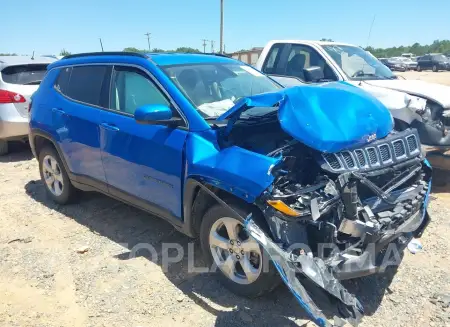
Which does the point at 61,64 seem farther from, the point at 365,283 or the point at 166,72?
the point at 365,283

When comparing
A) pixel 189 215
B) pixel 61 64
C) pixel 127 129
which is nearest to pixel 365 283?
pixel 189 215

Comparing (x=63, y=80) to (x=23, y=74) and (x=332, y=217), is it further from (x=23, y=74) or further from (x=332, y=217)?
(x=332, y=217)

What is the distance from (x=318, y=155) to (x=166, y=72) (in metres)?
1.66

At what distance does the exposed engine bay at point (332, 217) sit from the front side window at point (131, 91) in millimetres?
1039

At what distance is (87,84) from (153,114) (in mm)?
1570

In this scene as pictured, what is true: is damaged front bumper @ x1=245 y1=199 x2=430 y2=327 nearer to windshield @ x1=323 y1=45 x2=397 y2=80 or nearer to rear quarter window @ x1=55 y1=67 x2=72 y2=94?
rear quarter window @ x1=55 y1=67 x2=72 y2=94

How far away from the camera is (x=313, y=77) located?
608cm

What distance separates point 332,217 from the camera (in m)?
2.70

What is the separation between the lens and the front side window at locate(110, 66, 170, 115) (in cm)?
371

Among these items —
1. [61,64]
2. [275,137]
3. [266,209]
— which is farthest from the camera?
[61,64]

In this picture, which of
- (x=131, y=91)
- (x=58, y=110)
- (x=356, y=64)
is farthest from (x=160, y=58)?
(x=356, y=64)

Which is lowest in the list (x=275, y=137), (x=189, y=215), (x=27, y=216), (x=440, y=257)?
(x=27, y=216)

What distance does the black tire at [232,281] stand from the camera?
2.89 meters

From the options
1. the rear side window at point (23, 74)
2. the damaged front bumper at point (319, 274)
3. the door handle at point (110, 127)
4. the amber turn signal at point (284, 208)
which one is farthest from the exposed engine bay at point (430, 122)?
the rear side window at point (23, 74)
